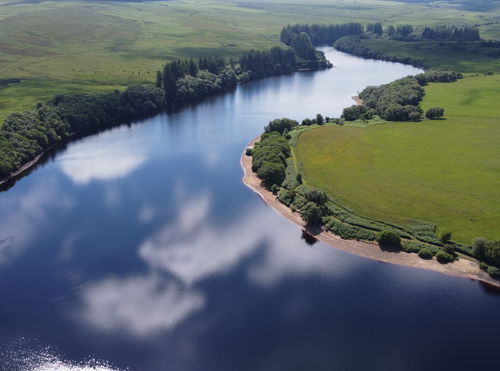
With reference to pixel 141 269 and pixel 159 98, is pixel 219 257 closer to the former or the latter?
pixel 141 269

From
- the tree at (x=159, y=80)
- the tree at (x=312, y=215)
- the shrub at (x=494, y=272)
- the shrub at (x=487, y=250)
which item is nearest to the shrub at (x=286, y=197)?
the tree at (x=312, y=215)

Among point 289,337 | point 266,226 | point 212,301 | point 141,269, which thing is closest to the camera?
point 289,337

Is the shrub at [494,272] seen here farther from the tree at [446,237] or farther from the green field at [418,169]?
the tree at [446,237]

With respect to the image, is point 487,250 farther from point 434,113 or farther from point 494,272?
point 434,113

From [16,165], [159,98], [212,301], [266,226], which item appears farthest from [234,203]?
[159,98]

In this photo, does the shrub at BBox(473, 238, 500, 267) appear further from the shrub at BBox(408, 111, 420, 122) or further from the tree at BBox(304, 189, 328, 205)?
the shrub at BBox(408, 111, 420, 122)

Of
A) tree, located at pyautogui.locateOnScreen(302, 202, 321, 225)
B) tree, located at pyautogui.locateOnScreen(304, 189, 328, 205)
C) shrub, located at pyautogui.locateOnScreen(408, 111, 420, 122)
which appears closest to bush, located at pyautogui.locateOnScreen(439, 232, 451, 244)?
tree, located at pyautogui.locateOnScreen(302, 202, 321, 225)
